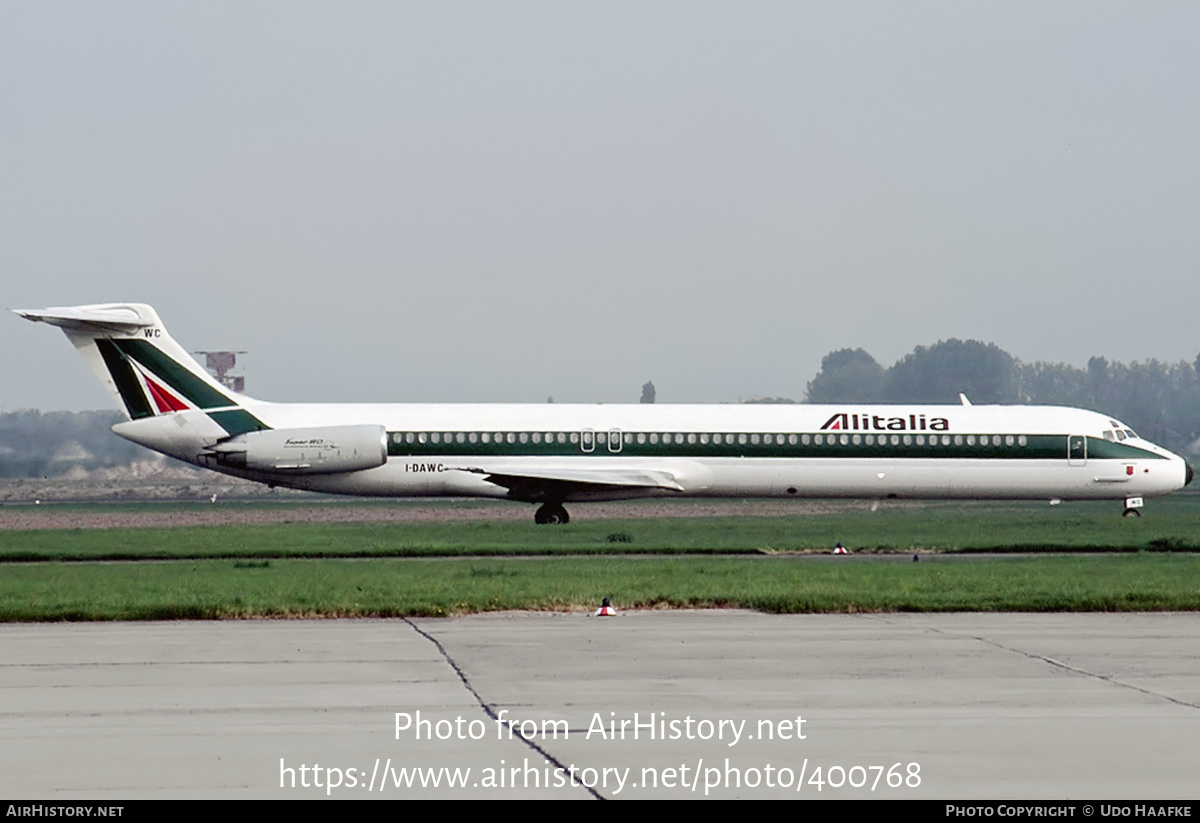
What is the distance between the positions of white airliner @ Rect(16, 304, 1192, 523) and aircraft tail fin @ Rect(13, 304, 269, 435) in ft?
0.12

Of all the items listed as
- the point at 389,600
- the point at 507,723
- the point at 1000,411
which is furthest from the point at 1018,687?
the point at 1000,411

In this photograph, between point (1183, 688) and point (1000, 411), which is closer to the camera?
point (1183, 688)

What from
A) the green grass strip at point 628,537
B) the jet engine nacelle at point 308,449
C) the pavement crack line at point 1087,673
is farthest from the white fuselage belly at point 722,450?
the pavement crack line at point 1087,673

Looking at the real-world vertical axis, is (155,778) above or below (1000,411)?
below

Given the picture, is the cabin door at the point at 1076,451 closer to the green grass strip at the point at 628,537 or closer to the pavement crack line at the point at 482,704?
the green grass strip at the point at 628,537

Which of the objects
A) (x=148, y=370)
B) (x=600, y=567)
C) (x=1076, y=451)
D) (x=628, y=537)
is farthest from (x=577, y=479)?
(x=600, y=567)

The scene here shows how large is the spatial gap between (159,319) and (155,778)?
3236 cm

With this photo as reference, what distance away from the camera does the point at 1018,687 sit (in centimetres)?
1162

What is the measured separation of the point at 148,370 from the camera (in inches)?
1528

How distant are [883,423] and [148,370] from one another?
1870cm

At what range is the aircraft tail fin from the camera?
38622 millimetres

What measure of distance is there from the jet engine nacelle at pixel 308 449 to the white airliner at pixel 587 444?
0.12 feet

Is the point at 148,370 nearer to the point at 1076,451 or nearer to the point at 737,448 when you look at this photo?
the point at 737,448
